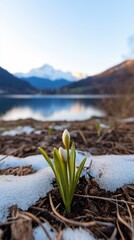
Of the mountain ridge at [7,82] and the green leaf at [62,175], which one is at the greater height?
the mountain ridge at [7,82]

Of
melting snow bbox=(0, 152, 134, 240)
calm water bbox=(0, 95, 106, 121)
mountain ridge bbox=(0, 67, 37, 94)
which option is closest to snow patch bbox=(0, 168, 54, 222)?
melting snow bbox=(0, 152, 134, 240)

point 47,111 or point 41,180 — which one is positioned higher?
point 41,180

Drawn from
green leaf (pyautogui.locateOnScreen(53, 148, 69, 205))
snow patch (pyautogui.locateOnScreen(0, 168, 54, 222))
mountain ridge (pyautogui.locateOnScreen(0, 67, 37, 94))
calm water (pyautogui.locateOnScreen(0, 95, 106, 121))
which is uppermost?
mountain ridge (pyautogui.locateOnScreen(0, 67, 37, 94))

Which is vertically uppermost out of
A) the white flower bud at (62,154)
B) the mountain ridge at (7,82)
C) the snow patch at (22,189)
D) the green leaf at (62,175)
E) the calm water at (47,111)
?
the mountain ridge at (7,82)

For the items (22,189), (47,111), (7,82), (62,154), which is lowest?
(47,111)

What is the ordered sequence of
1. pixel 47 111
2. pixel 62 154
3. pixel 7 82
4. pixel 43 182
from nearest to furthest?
pixel 62 154 < pixel 43 182 < pixel 7 82 < pixel 47 111

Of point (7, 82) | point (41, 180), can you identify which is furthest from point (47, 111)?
point (41, 180)

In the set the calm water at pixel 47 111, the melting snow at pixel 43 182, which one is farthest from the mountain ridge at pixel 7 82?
the calm water at pixel 47 111

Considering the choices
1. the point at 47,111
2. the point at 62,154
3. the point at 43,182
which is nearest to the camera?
the point at 62,154

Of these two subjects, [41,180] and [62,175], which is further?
[41,180]

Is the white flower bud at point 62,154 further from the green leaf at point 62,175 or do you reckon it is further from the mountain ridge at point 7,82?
the mountain ridge at point 7,82

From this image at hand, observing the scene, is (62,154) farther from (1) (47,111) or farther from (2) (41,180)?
(1) (47,111)

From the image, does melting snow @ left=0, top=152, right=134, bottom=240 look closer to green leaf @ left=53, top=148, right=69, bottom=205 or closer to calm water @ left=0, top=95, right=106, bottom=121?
green leaf @ left=53, top=148, right=69, bottom=205

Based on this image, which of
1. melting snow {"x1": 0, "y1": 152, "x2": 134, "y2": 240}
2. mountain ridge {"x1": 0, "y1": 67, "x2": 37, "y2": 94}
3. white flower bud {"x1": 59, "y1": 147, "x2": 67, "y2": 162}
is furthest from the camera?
mountain ridge {"x1": 0, "y1": 67, "x2": 37, "y2": 94}
